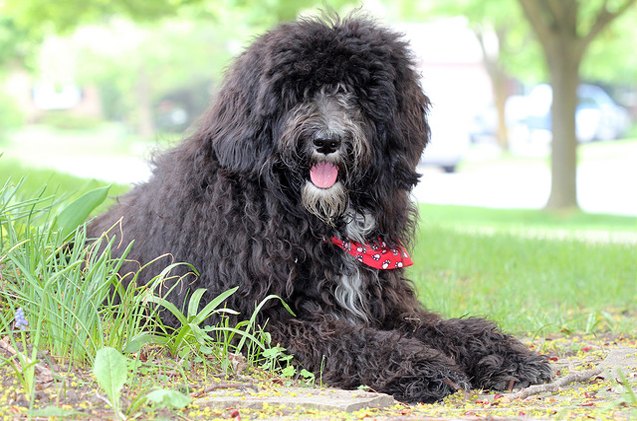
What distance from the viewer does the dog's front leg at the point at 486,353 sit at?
4.59 meters

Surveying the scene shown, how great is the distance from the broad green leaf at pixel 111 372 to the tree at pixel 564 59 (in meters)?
14.2

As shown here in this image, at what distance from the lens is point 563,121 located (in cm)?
1739

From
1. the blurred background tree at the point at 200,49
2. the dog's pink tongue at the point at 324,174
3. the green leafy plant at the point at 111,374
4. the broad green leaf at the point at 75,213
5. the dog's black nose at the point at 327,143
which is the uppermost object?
the blurred background tree at the point at 200,49

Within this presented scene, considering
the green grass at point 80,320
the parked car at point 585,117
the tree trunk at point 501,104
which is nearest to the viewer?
the green grass at point 80,320

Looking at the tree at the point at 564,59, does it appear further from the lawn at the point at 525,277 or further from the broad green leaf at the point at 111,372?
the broad green leaf at the point at 111,372

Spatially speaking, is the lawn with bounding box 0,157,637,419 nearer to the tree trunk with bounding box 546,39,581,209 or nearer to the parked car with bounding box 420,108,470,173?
the tree trunk with bounding box 546,39,581,209

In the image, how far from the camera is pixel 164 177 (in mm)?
5082

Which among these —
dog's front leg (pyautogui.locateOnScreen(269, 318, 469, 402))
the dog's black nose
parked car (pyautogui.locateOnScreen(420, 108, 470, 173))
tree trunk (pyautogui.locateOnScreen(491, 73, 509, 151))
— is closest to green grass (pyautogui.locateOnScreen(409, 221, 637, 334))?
dog's front leg (pyautogui.locateOnScreen(269, 318, 469, 402))

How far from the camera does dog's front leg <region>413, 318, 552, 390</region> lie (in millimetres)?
4590

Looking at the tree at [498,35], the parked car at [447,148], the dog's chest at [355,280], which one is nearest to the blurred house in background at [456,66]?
the tree at [498,35]

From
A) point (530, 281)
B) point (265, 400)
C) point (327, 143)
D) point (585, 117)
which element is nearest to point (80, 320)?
point (265, 400)

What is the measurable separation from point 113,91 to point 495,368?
165ft

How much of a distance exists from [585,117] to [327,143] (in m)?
37.8

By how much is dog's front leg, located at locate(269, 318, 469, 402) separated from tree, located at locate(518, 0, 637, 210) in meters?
13.0
